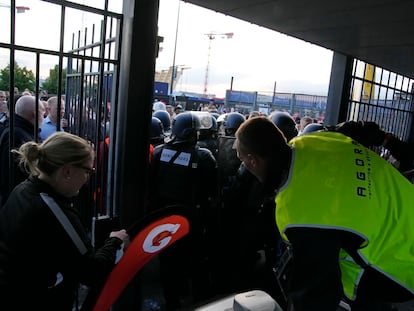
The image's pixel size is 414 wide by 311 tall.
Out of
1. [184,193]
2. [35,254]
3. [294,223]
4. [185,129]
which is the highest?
[185,129]

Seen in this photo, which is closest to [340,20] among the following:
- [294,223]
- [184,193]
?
[184,193]

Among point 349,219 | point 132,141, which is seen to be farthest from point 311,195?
point 132,141

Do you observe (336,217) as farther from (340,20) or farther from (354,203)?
(340,20)

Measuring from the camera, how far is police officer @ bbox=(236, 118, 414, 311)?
4.46 feet

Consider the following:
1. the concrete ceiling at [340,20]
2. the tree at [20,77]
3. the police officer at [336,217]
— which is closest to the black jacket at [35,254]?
the police officer at [336,217]

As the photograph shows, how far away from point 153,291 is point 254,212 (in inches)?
49.9

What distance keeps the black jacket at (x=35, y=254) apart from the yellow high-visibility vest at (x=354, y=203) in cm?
98

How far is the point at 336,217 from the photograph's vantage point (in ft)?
4.48

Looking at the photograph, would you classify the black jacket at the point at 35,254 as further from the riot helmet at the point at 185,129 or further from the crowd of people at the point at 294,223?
the riot helmet at the point at 185,129

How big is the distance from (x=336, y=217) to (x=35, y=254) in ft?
4.26

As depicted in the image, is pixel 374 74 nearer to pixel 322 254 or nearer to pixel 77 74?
pixel 77 74

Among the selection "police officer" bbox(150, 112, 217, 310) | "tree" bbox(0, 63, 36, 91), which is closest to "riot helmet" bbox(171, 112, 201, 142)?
"police officer" bbox(150, 112, 217, 310)

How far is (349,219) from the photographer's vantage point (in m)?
1.37

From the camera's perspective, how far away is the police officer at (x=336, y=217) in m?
1.36
